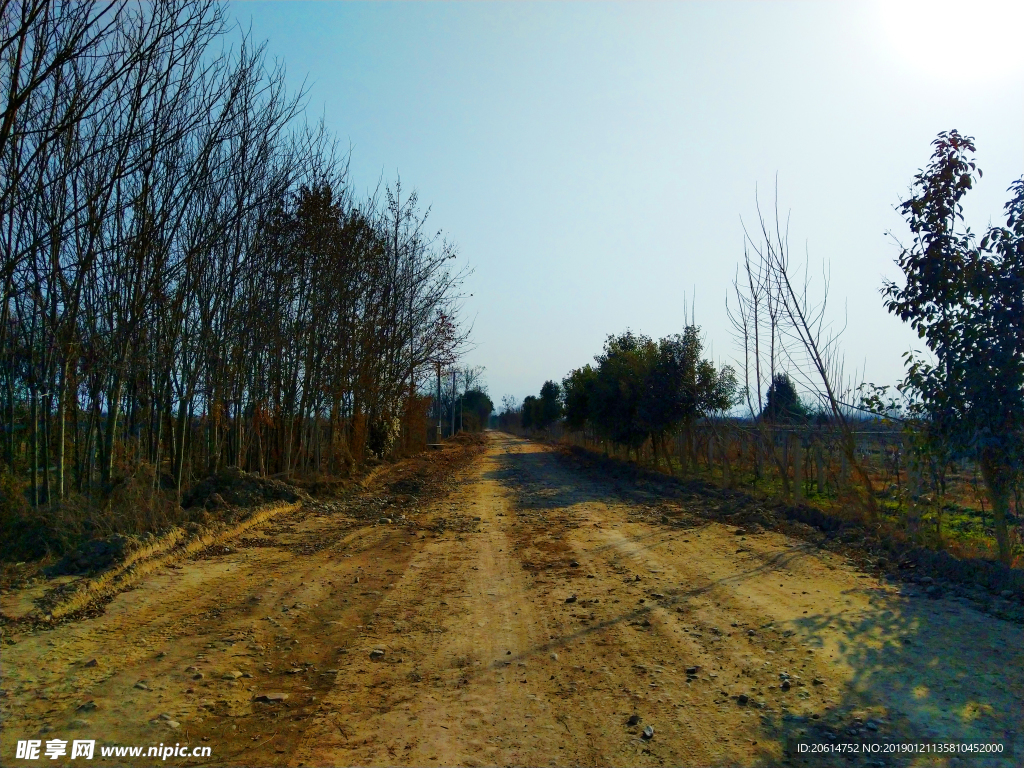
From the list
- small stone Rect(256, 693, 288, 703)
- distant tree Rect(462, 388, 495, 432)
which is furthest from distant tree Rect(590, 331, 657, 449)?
distant tree Rect(462, 388, 495, 432)

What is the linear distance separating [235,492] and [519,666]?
9.52m

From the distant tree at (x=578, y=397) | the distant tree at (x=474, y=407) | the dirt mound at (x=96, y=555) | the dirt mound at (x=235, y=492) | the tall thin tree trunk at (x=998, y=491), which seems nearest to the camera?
the dirt mound at (x=96, y=555)

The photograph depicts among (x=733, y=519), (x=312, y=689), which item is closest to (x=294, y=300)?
(x=733, y=519)

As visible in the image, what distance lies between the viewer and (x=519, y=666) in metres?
5.54

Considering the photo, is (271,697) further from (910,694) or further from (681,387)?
(681,387)

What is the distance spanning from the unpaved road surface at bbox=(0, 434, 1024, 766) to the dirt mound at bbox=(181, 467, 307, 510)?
3903 mm

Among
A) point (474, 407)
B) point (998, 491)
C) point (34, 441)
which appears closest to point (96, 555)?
Result: point (34, 441)

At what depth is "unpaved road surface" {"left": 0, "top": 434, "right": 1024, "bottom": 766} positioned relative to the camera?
429 centimetres

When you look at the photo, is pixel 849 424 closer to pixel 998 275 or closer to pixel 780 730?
pixel 998 275

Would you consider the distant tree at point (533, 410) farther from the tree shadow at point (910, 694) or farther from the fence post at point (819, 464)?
the tree shadow at point (910, 694)

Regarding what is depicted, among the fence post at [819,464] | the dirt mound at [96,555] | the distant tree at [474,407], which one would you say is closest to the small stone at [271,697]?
the dirt mound at [96,555]

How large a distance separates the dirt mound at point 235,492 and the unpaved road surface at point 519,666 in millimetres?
3903

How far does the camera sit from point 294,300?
1786cm

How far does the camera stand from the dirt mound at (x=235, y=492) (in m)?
12.9
